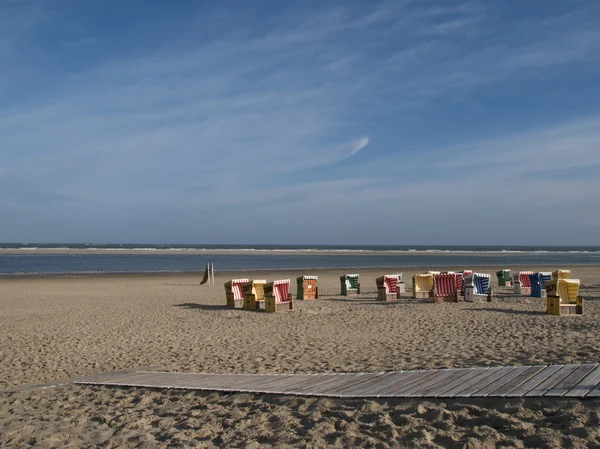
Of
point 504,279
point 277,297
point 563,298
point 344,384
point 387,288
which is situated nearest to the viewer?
point 344,384

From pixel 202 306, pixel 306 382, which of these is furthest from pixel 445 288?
pixel 306 382

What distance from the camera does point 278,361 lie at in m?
8.38

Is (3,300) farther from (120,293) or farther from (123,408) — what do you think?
(123,408)

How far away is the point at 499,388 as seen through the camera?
516 centimetres

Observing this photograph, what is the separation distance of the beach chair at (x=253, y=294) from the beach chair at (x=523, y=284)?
927cm

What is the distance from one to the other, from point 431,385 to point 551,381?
1.15 meters

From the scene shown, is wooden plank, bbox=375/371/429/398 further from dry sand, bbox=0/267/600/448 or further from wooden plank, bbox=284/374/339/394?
wooden plank, bbox=284/374/339/394

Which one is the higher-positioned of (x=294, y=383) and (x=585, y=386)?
(x=585, y=386)

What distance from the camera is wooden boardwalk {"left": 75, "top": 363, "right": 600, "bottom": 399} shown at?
197 inches

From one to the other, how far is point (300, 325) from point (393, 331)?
2304 mm

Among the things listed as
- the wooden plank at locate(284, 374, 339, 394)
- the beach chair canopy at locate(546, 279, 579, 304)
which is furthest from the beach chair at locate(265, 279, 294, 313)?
the wooden plank at locate(284, 374, 339, 394)

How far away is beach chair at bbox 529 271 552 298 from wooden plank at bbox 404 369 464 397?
42.3 feet

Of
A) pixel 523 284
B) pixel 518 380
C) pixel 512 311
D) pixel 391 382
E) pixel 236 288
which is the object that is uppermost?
pixel 236 288

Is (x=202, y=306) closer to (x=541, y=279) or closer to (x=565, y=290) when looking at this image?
(x=565, y=290)
